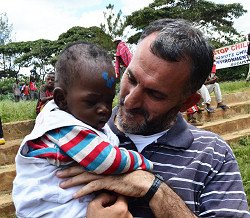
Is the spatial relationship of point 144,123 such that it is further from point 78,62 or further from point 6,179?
point 6,179

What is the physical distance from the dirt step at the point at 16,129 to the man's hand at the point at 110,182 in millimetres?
5020

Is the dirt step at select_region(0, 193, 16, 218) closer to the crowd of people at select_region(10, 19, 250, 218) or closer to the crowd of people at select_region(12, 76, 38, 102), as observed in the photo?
the crowd of people at select_region(10, 19, 250, 218)

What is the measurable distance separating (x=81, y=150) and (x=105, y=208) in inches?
9.6

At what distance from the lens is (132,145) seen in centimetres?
193

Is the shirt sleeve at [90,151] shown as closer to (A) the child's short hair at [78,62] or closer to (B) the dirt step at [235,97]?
(A) the child's short hair at [78,62]

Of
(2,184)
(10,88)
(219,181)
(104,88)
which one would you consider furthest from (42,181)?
(10,88)

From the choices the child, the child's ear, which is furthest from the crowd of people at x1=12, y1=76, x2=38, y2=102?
the child

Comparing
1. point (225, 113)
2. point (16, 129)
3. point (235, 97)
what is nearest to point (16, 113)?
point (16, 129)

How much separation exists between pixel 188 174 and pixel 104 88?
0.53 meters

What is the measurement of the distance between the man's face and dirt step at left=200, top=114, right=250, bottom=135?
20.3 feet

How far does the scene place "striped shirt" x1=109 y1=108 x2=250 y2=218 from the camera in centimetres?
180

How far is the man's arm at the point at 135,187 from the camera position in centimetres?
160

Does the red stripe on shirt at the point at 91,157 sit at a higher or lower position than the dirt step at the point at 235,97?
higher

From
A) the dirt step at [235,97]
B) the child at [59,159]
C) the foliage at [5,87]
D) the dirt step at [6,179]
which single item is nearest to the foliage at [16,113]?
the dirt step at [6,179]
